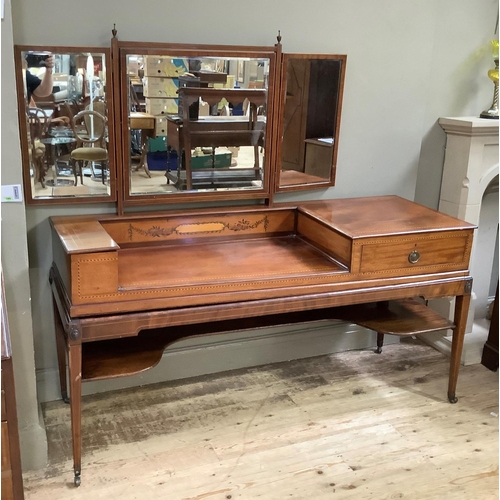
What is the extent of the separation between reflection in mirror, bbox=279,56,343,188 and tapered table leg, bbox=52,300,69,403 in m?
1.12

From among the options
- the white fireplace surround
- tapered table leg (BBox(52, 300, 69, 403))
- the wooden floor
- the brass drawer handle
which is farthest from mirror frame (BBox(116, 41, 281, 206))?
the white fireplace surround

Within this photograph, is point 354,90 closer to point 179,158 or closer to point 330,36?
point 330,36

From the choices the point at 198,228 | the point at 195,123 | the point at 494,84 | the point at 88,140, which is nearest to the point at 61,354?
the point at 198,228

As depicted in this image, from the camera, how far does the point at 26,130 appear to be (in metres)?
2.21

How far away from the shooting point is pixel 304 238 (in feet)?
8.61

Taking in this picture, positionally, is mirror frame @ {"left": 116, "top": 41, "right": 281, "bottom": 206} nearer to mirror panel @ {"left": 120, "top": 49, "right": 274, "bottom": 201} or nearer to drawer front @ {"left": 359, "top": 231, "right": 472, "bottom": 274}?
mirror panel @ {"left": 120, "top": 49, "right": 274, "bottom": 201}

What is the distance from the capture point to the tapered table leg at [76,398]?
6.55 feet

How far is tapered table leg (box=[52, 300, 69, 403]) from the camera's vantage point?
2455 millimetres

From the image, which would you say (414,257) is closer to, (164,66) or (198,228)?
(198,228)

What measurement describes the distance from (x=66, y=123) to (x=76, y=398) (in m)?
1.02

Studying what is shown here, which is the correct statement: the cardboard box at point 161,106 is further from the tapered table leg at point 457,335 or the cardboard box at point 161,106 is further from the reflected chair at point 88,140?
the tapered table leg at point 457,335

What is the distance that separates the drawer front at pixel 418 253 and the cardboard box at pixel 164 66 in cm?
99

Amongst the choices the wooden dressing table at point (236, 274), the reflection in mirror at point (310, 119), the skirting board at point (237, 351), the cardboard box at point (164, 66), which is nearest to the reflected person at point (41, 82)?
the cardboard box at point (164, 66)

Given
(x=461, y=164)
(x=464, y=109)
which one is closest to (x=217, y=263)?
(x=461, y=164)
